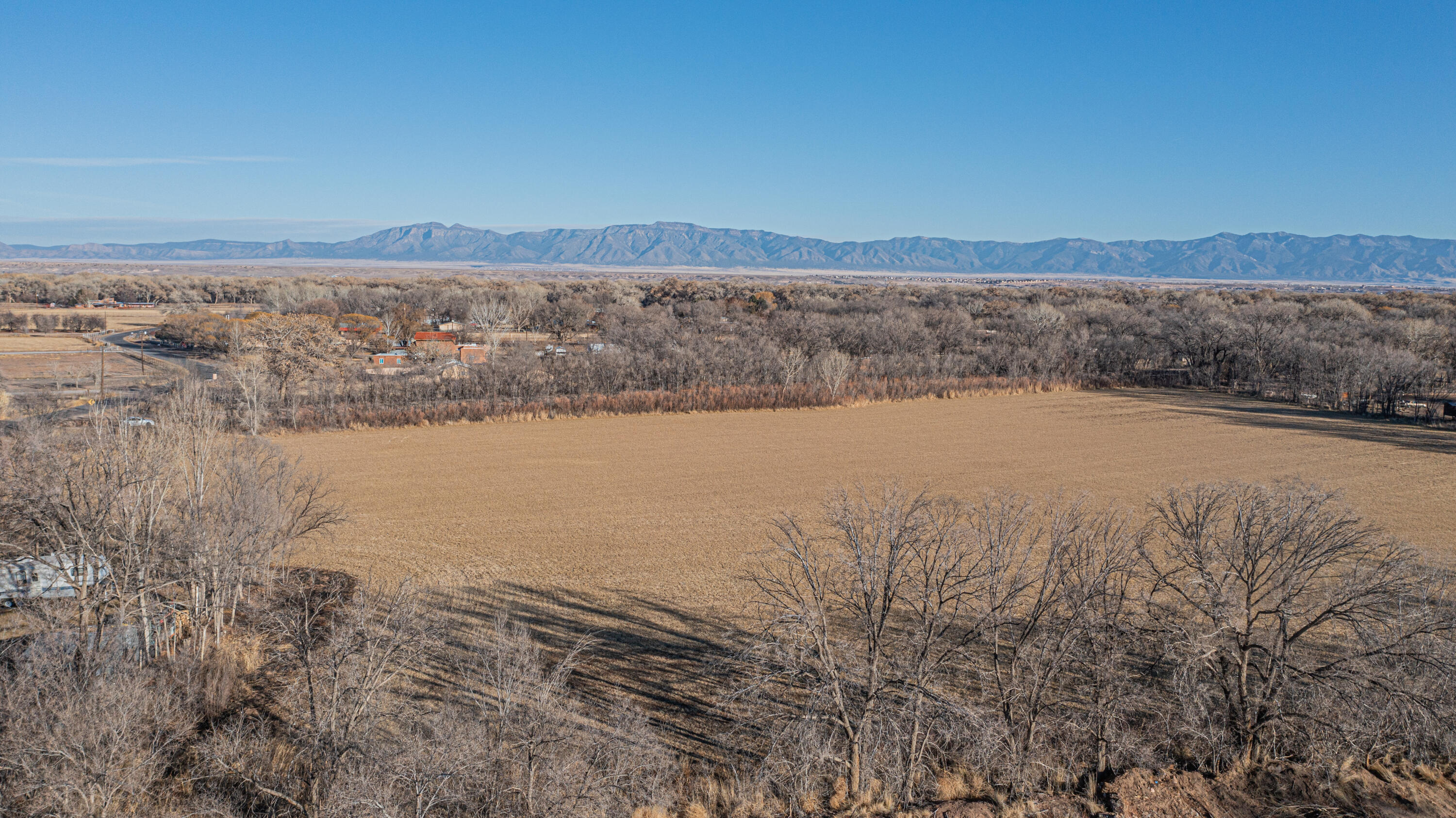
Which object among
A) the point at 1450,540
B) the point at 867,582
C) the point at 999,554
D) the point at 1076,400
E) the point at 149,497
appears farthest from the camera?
the point at 1076,400

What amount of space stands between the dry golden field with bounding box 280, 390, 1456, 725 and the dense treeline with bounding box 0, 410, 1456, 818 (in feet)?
12.0

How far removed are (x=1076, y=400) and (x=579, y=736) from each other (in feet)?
181

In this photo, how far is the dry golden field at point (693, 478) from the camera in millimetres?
21359

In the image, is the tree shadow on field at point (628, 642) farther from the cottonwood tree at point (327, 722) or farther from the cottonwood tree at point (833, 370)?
the cottonwood tree at point (833, 370)

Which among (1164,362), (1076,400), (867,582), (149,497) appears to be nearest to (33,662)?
(149,497)

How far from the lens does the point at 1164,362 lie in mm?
72438

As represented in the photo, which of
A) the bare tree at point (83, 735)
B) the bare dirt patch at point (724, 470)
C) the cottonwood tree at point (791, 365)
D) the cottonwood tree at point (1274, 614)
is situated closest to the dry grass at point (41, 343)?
the bare dirt patch at point (724, 470)

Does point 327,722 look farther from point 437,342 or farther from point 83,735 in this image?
point 437,342

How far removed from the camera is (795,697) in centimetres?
1616

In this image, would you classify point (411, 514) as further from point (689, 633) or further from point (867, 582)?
point (867, 582)

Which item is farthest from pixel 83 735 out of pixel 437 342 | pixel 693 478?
pixel 437 342

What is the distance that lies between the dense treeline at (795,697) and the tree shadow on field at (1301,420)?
3318cm

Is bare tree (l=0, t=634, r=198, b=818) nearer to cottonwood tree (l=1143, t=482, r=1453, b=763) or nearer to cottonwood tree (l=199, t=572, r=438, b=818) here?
cottonwood tree (l=199, t=572, r=438, b=818)

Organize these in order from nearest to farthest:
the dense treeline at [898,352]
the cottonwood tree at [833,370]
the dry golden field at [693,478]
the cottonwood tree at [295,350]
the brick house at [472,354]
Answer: the dry golden field at [693,478] → the cottonwood tree at [295,350] → the dense treeline at [898,352] → the cottonwood tree at [833,370] → the brick house at [472,354]
